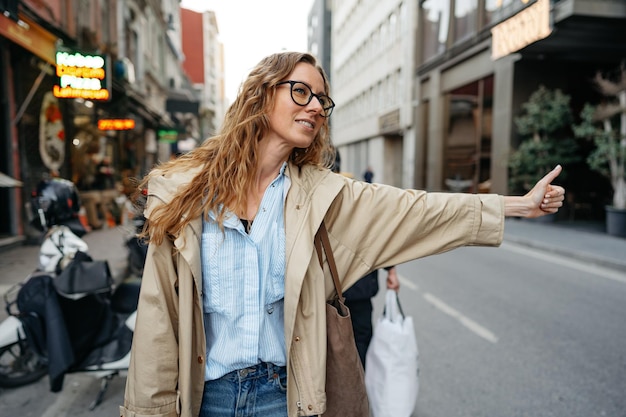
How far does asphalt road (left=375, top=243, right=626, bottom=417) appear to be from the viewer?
3193mm

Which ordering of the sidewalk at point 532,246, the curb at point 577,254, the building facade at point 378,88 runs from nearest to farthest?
1. the sidewalk at point 532,246
2. the curb at point 577,254
3. the building facade at point 378,88

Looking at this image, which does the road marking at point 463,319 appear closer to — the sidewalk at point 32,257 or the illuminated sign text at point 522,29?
the sidewalk at point 32,257

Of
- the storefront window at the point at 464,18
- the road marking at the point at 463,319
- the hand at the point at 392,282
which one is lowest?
the road marking at the point at 463,319

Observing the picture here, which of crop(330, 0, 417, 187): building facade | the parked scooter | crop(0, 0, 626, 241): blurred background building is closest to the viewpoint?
the parked scooter

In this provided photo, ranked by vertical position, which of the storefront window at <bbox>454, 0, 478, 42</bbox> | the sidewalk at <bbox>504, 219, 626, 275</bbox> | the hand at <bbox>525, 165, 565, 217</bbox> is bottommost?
the sidewalk at <bbox>504, 219, 626, 275</bbox>

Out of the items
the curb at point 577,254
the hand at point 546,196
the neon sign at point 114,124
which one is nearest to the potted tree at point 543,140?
the curb at point 577,254

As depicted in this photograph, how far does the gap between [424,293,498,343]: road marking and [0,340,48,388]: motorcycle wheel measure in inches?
157

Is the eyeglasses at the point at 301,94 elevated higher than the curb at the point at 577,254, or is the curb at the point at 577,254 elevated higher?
the eyeglasses at the point at 301,94

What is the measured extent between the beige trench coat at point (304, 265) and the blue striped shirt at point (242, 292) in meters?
0.06

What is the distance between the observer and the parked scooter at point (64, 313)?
9.76 ft

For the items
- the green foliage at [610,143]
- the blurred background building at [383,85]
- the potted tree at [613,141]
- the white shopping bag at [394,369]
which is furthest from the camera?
the green foliage at [610,143]

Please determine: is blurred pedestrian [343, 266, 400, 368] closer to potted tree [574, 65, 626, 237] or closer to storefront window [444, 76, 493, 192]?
potted tree [574, 65, 626, 237]

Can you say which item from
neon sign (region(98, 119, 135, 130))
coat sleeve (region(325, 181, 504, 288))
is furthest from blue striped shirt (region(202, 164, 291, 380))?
neon sign (region(98, 119, 135, 130))

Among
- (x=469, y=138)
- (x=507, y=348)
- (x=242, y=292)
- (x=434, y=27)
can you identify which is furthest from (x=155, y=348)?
(x=434, y=27)
